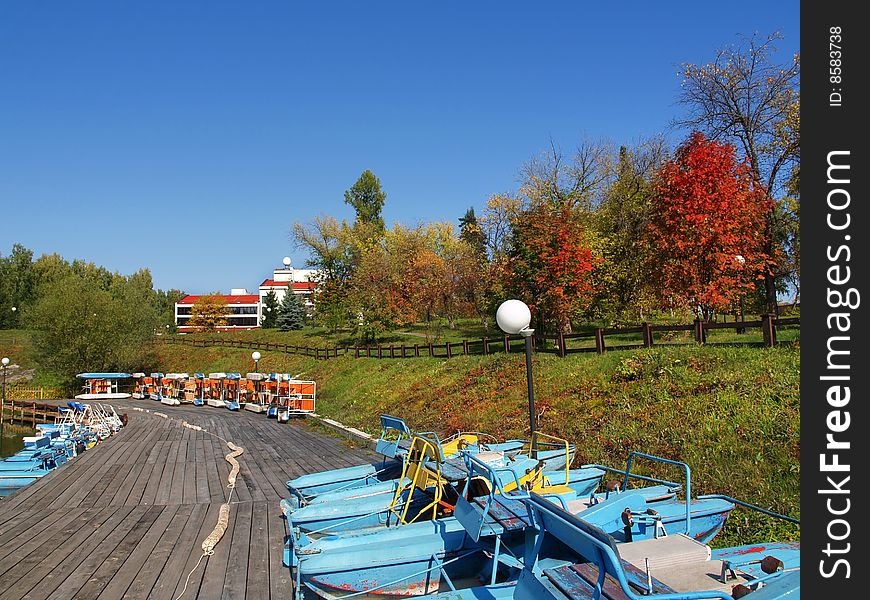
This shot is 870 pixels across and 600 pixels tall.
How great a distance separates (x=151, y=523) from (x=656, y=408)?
Result: 8.60 meters

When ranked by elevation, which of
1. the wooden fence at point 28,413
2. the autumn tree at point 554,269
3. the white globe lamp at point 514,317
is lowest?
the wooden fence at point 28,413

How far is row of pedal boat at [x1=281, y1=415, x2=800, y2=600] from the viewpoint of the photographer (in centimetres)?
367

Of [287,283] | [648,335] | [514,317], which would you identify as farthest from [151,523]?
[287,283]

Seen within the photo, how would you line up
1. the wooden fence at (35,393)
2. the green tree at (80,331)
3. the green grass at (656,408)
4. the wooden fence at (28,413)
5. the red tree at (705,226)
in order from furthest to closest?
the wooden fence at (35,393) → the green tree at (80,331) → the wooden fence at (28,413) → the red tree at (705,226) → the green grass at (656,408)

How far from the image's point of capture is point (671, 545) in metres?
4.61

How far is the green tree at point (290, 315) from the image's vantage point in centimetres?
6012

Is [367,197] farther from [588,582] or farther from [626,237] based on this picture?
[588,582]

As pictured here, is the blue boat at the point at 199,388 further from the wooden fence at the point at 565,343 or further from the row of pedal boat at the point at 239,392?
the wooden fence at the point at 565,343

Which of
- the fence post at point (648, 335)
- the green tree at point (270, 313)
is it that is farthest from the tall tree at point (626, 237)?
the green tree at point (270, 313)

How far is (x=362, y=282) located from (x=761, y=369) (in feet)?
117

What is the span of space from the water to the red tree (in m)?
25.3

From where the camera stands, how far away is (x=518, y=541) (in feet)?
18.4

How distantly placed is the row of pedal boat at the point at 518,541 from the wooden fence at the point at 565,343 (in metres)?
7.30
